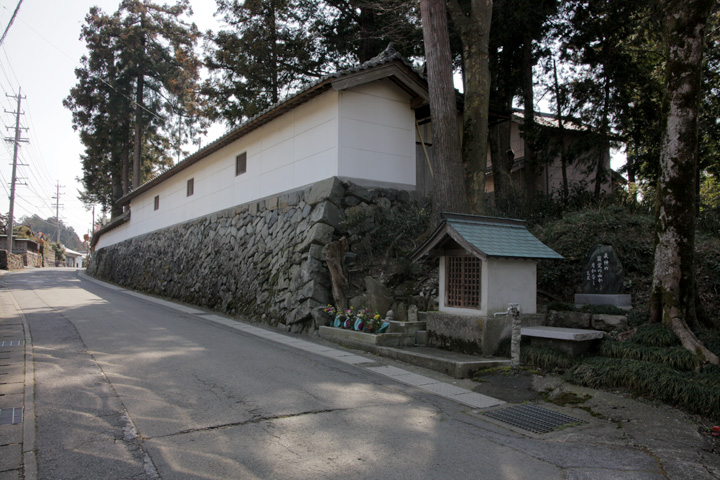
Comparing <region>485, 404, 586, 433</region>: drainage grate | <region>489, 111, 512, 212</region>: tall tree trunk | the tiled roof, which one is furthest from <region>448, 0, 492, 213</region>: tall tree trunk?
<region>485, 404, 586, 433</region>: drainage grate

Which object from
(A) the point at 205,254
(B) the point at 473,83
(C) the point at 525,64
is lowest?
(A) the point at 205,254

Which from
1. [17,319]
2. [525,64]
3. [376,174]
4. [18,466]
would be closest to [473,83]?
[376,174]

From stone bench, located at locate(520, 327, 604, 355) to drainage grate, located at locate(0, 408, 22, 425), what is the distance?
7.01 m

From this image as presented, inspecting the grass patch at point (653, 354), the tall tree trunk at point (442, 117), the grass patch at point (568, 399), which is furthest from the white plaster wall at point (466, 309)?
the tall tree trunk at point (442, 117)

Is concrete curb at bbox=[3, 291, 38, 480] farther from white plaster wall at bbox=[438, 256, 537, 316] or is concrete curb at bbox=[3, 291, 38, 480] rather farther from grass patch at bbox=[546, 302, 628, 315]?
grass patch at bbox=[546, 302, 628, 315]

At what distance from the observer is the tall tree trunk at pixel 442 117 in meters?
11.5

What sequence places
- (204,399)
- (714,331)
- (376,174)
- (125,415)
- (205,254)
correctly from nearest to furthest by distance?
(125,415) < (204,399) < (714,331) < (376,174) < (205,254)

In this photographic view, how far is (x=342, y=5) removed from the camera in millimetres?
19016

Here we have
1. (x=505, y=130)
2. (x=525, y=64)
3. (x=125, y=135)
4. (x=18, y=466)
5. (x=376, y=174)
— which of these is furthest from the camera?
(x=125, y=135)

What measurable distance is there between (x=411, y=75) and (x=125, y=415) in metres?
11.1

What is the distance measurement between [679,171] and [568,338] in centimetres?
314

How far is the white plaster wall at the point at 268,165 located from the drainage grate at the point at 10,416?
342 inches

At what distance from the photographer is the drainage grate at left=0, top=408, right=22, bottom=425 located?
486cm

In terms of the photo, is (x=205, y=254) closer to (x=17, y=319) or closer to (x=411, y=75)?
(x=17, y=319)
